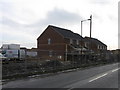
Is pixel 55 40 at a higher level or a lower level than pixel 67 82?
higher

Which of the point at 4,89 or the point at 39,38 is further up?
the point at 39,38

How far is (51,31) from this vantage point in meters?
70.9

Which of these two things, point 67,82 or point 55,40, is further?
point 55,40

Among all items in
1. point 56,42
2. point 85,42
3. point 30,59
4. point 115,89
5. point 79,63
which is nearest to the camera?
point 115,89

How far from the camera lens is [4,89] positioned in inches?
484

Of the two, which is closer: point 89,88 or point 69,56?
point 89,88

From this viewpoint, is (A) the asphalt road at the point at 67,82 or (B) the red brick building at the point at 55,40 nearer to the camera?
(A) the asphalt road at the point at 67,82

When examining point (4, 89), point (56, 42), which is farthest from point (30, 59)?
point (56, 42)

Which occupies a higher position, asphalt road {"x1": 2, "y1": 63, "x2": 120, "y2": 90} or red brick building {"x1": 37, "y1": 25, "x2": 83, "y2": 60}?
red brick building {"x1": 37, "y1": 25, "x2": 83, "y2": 60}

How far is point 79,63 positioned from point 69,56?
319 centimetres

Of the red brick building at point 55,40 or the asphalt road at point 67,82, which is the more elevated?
the red brick building at point 55,40

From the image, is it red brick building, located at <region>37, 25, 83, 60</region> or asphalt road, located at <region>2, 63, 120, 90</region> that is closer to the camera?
asphalt road, located at <region>2, 63, 120, 90</region>

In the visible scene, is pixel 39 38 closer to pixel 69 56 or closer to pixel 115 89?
pixel 69 56

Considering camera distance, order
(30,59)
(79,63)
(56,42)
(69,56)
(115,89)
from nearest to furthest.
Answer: (115,89) → (30,59) → (79,63) → (69,56) → (56,42)
